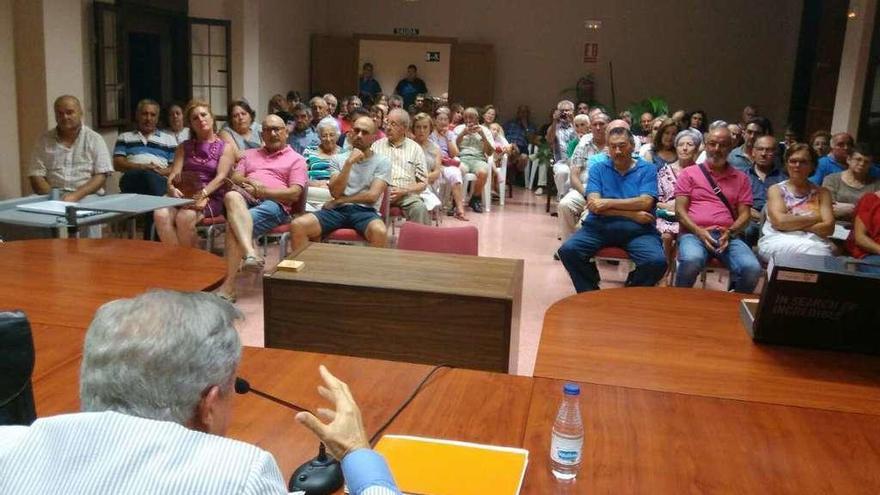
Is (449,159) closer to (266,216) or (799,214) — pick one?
(266,216)

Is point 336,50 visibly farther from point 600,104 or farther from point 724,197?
point 724,197

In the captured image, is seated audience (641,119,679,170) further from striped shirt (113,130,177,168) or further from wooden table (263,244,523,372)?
striped shirt (113,130,177,168)

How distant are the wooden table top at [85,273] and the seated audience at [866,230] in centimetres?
356

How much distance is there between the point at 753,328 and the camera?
245 centimetres

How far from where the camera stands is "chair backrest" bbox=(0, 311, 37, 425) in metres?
1.41

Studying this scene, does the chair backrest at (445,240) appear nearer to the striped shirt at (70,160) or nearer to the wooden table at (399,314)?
the wooden table at (399,314)

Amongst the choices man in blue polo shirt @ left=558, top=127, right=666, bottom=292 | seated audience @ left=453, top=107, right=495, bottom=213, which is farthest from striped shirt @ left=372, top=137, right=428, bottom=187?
seated audience @ left=453, top=107, right=495, bottom=213

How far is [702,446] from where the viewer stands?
174cm

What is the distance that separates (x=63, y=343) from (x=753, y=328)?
2007 millimetres

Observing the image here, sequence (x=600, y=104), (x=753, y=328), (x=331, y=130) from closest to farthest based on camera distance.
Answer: (x=753, y=328) < (x=331, y=130) < (x=600, y=104)

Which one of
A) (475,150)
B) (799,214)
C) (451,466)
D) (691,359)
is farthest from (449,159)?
(451,466)

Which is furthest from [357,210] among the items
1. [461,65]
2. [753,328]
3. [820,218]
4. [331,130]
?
[461,65]

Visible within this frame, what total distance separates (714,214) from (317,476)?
375 cm

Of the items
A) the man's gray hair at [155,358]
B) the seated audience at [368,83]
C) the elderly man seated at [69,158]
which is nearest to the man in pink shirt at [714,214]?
the elderly man seated at [69,158]
